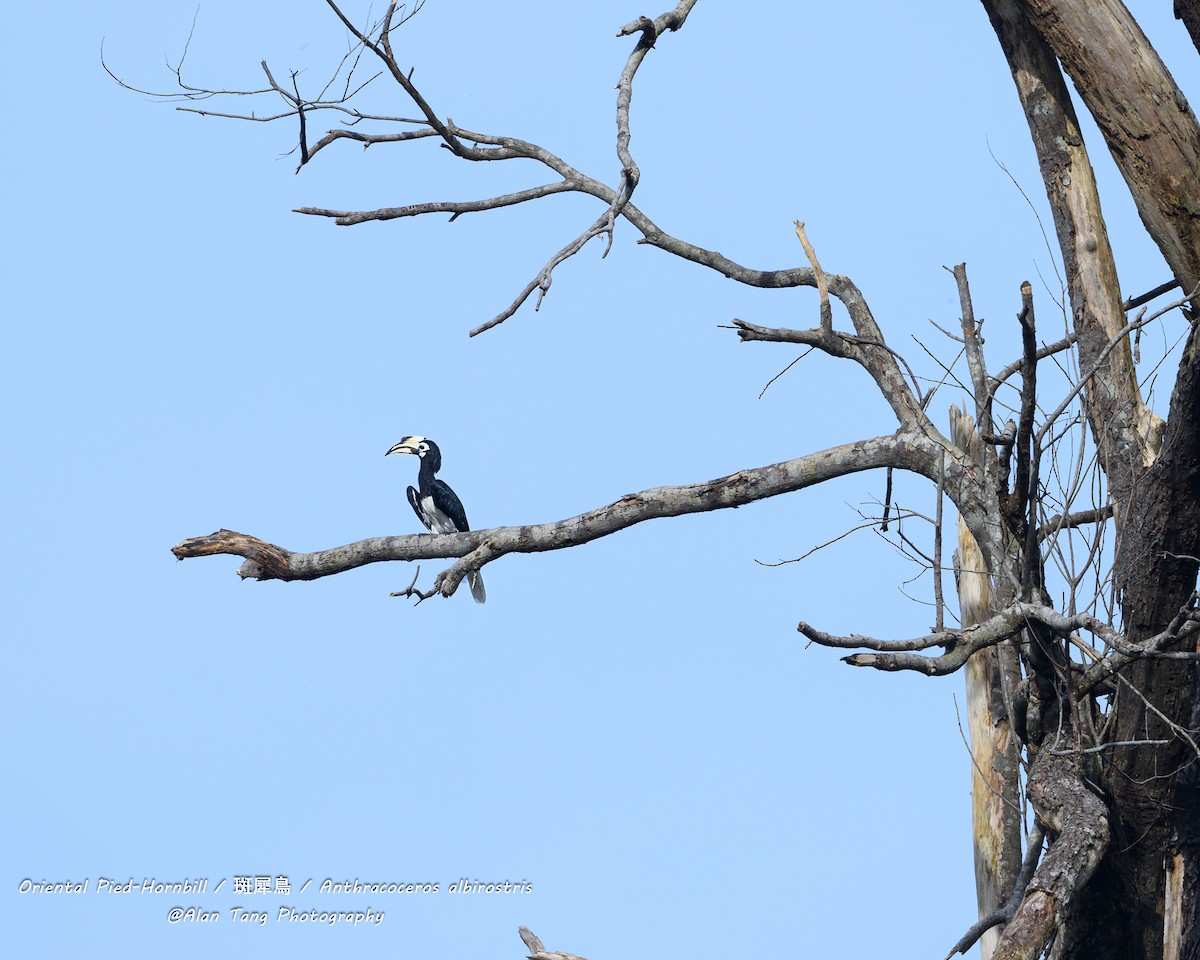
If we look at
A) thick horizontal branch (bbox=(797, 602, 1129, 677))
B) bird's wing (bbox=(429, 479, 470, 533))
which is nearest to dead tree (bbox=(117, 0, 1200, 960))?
thick horizontal branch (bbox=(797, 602, 1129, 677))

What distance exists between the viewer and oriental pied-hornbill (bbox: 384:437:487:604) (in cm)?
1037

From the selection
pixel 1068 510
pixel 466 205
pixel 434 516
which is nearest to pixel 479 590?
pixel 434 516

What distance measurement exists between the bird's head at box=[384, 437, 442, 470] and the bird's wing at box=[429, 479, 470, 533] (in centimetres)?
26

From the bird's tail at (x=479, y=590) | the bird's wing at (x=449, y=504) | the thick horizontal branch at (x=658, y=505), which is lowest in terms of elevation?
the thick horizontal branch at (x=658, y=505)

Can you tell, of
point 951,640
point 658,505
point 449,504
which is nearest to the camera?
point 951,640

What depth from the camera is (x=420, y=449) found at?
1082cm

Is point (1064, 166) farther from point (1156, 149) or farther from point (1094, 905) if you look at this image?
point (1094, 905)

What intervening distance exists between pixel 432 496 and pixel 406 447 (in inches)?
27.4

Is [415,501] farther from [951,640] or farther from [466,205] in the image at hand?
[951,640]

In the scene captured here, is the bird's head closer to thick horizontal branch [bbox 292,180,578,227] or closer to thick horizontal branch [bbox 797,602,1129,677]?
thick horizontal branch [bbox 292,180,578,227]

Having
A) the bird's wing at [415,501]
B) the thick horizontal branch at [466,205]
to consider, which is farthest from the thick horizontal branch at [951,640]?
the bird's wing at [415,501]

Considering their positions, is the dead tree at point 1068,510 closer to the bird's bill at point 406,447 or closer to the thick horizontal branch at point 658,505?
the thick horizontal branch at point 658,505

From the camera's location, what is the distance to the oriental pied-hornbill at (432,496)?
10367mm

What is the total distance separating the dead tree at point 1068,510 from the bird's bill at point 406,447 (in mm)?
3788
